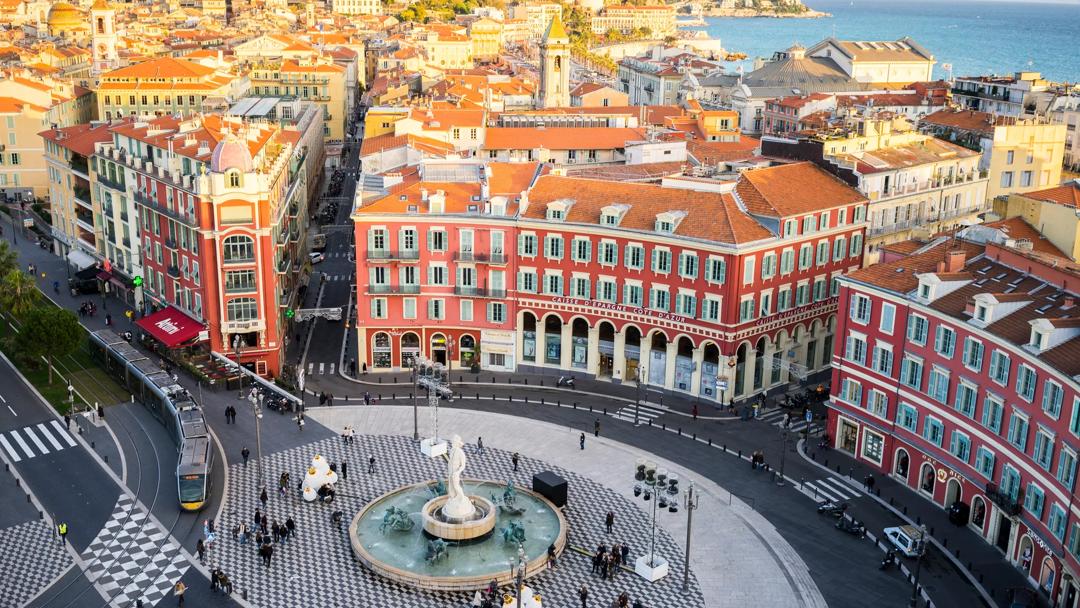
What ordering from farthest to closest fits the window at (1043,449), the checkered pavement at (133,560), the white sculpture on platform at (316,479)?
the white sculpture on platform at (316,479) < the checkered pavement at (133,560) < the window at (1043,449)

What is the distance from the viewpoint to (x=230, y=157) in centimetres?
8512

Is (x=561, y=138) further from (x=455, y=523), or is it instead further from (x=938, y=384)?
(x=455, y=523)

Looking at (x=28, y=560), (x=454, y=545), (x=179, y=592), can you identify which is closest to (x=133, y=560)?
(x=179, y=592)

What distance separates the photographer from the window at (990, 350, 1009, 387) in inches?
2432

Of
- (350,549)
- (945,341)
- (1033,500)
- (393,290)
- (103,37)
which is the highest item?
(103,37)

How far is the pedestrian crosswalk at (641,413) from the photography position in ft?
271

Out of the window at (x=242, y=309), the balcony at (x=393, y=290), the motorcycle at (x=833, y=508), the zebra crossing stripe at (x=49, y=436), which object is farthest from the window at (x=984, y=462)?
the zebra crossing stripe at (x=49, y=436)

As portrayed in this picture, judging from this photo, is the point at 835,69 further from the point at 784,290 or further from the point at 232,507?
the point at 232,507

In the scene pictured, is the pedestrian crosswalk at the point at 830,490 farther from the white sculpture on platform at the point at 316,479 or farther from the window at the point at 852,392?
the white sculpture on platform at the point at 316,479

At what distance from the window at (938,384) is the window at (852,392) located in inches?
258

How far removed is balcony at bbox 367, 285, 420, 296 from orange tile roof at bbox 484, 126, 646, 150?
124 ft

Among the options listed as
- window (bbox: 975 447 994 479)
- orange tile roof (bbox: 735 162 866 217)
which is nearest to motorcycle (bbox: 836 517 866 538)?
window (bbox: 975 447 994 479)

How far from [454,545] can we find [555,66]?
10993 centimetres

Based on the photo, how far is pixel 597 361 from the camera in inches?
3519
